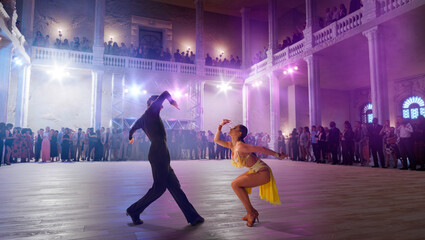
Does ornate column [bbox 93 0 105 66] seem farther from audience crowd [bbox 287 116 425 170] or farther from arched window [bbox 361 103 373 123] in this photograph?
arched window [bbox 361 103 373 123]

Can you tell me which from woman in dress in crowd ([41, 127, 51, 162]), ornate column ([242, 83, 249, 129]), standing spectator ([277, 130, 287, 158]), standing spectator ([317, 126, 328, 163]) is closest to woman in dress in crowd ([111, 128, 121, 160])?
woman in dress in crowd ([41, 127, 51, 162])

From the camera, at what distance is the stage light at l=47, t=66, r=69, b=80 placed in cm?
1585

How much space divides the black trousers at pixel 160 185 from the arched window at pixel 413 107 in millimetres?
18211

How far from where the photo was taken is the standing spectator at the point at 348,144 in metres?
9.68

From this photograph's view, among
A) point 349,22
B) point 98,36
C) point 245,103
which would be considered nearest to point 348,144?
point 349,22

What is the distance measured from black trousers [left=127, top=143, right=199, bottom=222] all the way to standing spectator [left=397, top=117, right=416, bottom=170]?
26.4ft

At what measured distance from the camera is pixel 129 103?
1839cm

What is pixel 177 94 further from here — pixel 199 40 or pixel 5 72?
pixel 5 72

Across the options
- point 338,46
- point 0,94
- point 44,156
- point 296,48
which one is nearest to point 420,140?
point 338,46

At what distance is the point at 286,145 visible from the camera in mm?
15562

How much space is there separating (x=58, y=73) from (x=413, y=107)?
Result: 21951mm

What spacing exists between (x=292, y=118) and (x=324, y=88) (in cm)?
338

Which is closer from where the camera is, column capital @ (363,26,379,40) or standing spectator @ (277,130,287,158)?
column capital @ (363,26,379,40)

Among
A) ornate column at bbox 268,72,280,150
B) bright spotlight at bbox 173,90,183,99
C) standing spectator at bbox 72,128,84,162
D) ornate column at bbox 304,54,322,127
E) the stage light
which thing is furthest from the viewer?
bright spotlight at bbox 173,90,183,99
